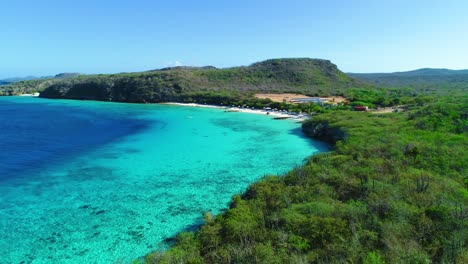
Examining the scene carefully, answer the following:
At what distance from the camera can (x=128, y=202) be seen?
23438 millimetres

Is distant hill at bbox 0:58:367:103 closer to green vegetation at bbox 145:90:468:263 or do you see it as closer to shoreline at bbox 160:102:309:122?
shoreline at bbox 160:102:309:122

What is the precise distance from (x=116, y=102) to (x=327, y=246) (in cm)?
11927

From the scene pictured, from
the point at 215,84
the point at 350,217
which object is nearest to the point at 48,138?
the point at 350,217

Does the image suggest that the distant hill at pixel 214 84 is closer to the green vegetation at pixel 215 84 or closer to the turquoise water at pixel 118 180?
the green vegetation at pixel 215 84

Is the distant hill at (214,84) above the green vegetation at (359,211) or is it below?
above

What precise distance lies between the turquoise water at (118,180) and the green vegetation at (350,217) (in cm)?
452

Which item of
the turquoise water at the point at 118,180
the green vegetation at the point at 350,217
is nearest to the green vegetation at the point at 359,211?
the green vegetation at the point at 350,217

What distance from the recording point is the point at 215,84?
124688 mm

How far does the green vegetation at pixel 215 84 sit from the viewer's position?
369ft

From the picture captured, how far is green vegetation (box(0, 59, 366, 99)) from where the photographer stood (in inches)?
4427

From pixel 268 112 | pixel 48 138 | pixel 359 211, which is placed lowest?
pixel 359 211

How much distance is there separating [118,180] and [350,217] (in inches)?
860

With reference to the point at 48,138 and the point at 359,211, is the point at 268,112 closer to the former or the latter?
the point at 48,138

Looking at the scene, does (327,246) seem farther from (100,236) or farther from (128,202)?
(128,202)
